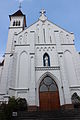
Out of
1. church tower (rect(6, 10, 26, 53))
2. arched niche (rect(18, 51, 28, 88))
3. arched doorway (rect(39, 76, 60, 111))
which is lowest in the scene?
arched doorway (rect(39, 76, 60, 111))

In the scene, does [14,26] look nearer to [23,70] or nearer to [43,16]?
[43,16]

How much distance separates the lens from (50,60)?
19766 mm

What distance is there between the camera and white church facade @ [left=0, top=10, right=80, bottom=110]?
17016 mm

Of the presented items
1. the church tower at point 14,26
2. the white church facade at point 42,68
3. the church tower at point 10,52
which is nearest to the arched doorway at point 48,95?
the white church facade at point 42,68

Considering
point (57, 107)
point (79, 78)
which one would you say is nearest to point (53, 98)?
point (57, 107)

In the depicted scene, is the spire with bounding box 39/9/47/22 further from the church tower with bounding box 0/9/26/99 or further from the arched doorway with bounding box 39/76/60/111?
the arched doorway with bounding box 39/76/60/111

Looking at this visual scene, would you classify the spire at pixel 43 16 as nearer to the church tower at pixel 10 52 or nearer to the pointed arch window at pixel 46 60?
the church tower at pixel 10 52

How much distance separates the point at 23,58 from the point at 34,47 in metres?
2.26

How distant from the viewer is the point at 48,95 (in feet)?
57.3

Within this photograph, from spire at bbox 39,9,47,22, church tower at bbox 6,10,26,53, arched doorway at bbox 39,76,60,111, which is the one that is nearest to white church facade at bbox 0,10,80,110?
arched doorway at bbox 39,76,60,111

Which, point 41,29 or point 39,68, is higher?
point 41,29

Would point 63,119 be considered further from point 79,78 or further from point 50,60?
point 50,60

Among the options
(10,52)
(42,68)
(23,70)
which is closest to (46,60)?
(42,68)

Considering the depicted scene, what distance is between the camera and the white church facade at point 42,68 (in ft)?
55.8
